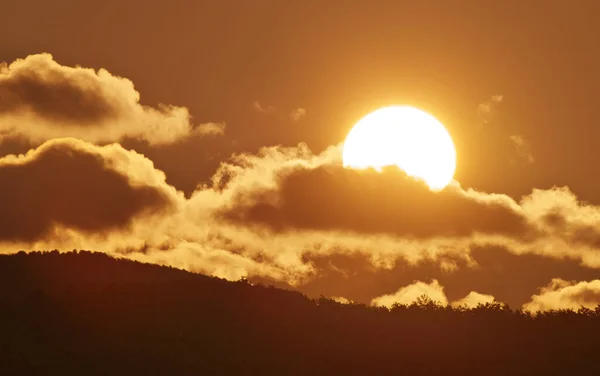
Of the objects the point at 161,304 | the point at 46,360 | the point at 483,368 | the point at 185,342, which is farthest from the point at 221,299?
the point at 483,368

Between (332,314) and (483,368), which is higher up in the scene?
(332,314)

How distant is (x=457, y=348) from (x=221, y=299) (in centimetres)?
1887

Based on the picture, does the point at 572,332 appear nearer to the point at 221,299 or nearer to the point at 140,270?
the point at 221,299

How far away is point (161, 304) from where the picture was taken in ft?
236

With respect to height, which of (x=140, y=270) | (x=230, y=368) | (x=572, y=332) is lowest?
(x=230, y=368)

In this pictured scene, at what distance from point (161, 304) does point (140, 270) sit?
15.1 m

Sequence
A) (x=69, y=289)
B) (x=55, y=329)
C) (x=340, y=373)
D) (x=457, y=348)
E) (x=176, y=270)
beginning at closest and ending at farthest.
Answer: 1. (x=340, y=373)
2. (x=457, y=348)
3. (x=55, y=329)
4. (x=69, y=289)
5. (x=176, y=270)

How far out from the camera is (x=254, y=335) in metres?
66.1

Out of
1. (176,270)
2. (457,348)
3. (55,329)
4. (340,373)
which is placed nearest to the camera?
(340,373)

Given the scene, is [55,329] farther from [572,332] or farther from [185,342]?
[572,332]

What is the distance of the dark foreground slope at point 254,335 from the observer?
60.1 metres

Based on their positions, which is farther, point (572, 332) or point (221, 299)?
point (221, 299)

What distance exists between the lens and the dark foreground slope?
60094 millimetres

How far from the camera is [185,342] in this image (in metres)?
64.2
